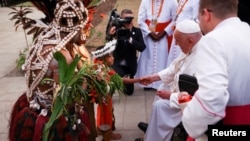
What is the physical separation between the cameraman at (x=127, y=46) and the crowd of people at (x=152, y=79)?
1484mm

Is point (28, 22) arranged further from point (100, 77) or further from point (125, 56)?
point (125, 56)

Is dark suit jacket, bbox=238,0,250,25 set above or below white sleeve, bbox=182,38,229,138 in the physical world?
above

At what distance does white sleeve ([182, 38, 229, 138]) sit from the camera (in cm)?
190

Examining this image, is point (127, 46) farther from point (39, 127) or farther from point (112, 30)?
point (39, 127)

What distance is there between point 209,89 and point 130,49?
384 centimetres

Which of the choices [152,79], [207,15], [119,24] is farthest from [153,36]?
[207,15]

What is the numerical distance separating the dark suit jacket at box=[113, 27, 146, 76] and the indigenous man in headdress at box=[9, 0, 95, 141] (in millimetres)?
2610

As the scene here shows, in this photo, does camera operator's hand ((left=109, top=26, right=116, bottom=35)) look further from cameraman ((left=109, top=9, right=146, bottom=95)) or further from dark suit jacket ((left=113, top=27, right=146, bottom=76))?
dark suit jacket ((left=113, top=27, right=146, bottom=76))

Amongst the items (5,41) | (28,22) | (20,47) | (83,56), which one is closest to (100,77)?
(83,56)

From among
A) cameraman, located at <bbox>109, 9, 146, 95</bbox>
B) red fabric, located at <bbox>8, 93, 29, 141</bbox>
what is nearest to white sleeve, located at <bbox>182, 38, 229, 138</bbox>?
red fabric, located at <bbox>8, 93, 29, 141</bbox>

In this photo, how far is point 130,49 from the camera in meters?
5.70

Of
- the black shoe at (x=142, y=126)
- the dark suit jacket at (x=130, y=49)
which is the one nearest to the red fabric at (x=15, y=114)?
the black shoe at (x=142, y=126)

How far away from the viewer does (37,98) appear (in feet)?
9.59

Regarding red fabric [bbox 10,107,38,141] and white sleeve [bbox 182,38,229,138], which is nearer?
white sleeve [bbox 182,38,229,138]
